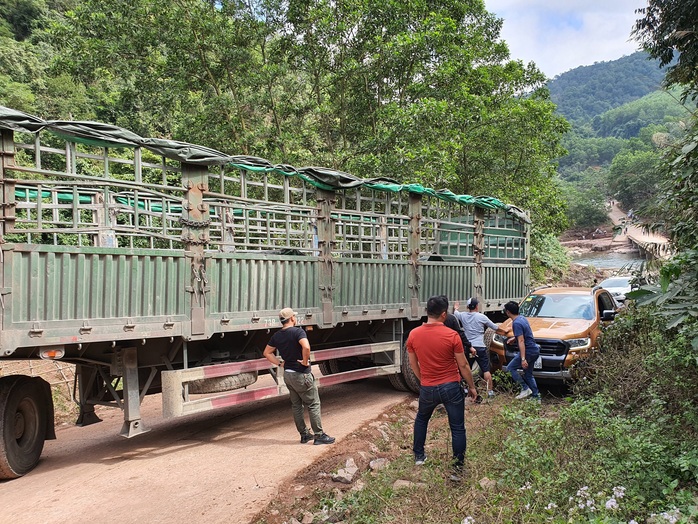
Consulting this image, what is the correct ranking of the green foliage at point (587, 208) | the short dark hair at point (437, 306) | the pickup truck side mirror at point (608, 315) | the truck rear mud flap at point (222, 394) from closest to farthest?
the short dark hair at point (437, 306) < the truck rear mud flap at point (222, 394) < the pickup truck side mirror at point (608, 315) < the green foliage at point (587, 208)

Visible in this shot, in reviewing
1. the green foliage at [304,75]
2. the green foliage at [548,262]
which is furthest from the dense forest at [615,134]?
the green foliage at [304,75]

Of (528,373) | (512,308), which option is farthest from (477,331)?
(528,373)

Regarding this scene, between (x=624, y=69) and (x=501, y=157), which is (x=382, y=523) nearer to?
(x=501, y=157)

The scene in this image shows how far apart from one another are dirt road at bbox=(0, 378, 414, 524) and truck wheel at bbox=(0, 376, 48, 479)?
149 mm

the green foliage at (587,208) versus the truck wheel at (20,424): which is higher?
the green foliage at (587,208)

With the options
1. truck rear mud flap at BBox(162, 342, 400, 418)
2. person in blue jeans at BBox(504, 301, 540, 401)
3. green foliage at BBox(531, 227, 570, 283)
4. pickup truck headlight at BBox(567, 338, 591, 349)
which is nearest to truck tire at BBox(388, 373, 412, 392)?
truck rear mud flap at BBox(162, 342, 400, 418)

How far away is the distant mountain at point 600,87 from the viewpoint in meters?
152

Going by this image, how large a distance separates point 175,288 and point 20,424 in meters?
2.05

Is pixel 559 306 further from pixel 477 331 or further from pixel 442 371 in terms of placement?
pixel 442 371

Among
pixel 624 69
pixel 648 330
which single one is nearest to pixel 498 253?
pixel 648 330

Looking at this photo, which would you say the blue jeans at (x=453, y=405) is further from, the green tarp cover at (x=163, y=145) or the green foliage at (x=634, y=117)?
the green foliage at (x=634, y=117)

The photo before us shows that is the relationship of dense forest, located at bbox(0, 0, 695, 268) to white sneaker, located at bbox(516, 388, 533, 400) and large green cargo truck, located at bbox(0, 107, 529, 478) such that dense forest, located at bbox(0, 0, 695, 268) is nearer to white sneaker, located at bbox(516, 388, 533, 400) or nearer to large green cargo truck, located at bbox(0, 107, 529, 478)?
large green cargo truck, located at bbox(0, 107, 529, 478)

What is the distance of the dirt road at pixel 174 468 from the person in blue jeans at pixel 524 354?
2.01 m

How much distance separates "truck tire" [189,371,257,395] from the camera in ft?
20.2
